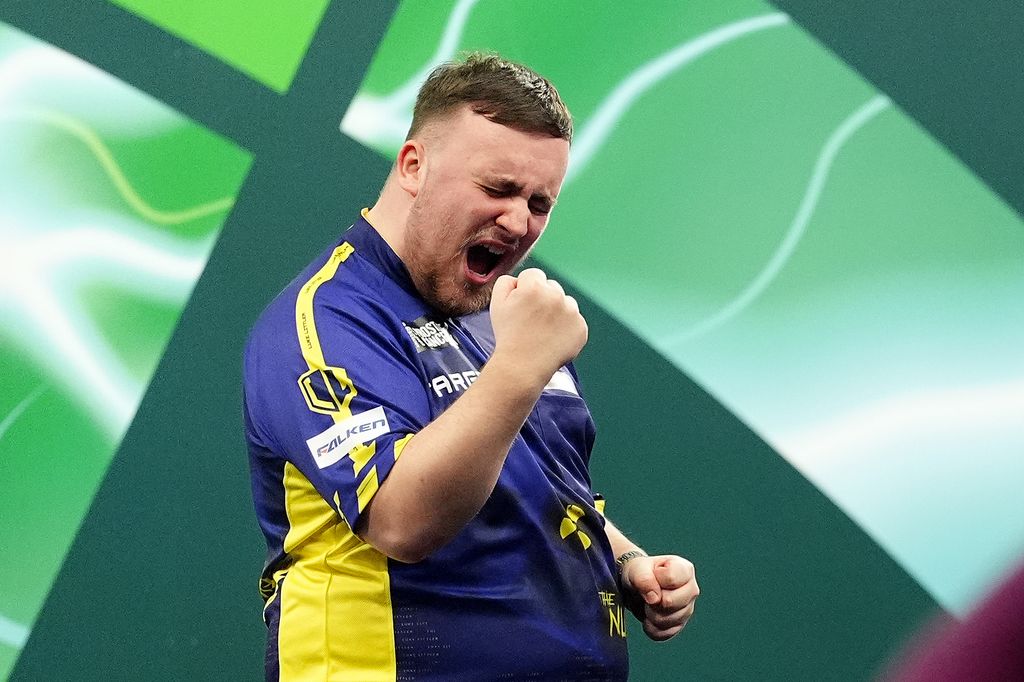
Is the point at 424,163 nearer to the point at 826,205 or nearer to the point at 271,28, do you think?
the point at 271,28

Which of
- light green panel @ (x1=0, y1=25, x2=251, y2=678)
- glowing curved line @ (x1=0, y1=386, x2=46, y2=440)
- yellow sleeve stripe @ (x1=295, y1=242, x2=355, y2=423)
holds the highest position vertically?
yellow sleeve stripe @ (x1=295, y1=242, x2=355, y2=423)

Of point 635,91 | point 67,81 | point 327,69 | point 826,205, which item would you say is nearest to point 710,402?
point 826,205

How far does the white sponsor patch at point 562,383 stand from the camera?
160 cm

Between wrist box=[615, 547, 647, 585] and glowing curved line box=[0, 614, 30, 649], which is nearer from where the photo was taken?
wrist box=[615, 547, 647, 585]

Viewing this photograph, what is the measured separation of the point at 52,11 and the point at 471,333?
116cm

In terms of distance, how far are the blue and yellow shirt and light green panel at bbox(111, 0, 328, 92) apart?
97cm

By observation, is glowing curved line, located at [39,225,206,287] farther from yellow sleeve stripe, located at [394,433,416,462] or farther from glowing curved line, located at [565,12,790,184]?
yellow sleeve stripe, located at [394,433,416,462]

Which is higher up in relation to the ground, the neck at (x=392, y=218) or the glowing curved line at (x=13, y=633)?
the neck at (x=392, y=218)

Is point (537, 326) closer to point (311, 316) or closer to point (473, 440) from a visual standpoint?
point (473, 440)

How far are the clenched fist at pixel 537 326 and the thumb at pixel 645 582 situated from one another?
369 millimetres

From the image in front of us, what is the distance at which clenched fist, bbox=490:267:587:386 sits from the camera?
1226mm

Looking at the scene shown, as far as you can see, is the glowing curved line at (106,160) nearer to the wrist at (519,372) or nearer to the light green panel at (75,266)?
the light green panel at (75,266)

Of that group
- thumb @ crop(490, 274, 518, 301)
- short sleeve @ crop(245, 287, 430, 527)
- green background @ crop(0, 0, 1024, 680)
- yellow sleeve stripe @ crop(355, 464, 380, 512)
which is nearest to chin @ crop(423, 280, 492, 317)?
short sleeve @ crop(245, 287, 430, 527)

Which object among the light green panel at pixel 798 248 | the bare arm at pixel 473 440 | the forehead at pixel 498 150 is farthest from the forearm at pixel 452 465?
the light green panel at pixel 798 248
